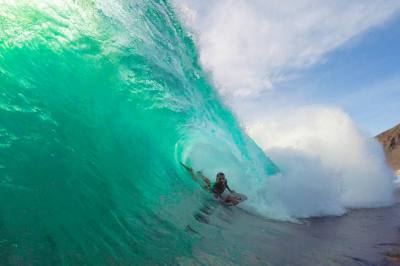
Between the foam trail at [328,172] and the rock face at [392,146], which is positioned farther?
the rock face at [392,146]

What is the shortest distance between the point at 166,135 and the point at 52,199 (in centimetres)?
706

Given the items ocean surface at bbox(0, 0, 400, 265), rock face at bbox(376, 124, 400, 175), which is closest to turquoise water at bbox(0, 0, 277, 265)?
ocean surface at bbox(0, 0, 400, 265)

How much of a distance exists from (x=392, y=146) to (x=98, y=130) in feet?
260

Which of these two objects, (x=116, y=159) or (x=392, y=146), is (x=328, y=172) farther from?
(x=392, y=146)

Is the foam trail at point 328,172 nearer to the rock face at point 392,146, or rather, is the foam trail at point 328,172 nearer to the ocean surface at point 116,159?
the ocean surface at point 116,159

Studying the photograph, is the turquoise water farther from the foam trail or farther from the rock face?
the rock face

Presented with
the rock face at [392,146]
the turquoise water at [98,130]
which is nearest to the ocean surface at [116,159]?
the turquoise water at [98,130]

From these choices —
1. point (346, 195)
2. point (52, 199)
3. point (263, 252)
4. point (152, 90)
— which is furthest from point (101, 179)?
point (346, 195)

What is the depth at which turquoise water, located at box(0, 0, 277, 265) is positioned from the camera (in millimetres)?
4441

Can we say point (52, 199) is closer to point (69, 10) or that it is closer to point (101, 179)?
point (101, 179)

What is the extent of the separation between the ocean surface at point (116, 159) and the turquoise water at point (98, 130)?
26 mm

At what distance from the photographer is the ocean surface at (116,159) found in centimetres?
454

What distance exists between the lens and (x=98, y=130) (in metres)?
7.32

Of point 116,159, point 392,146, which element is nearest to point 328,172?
point 116,159
